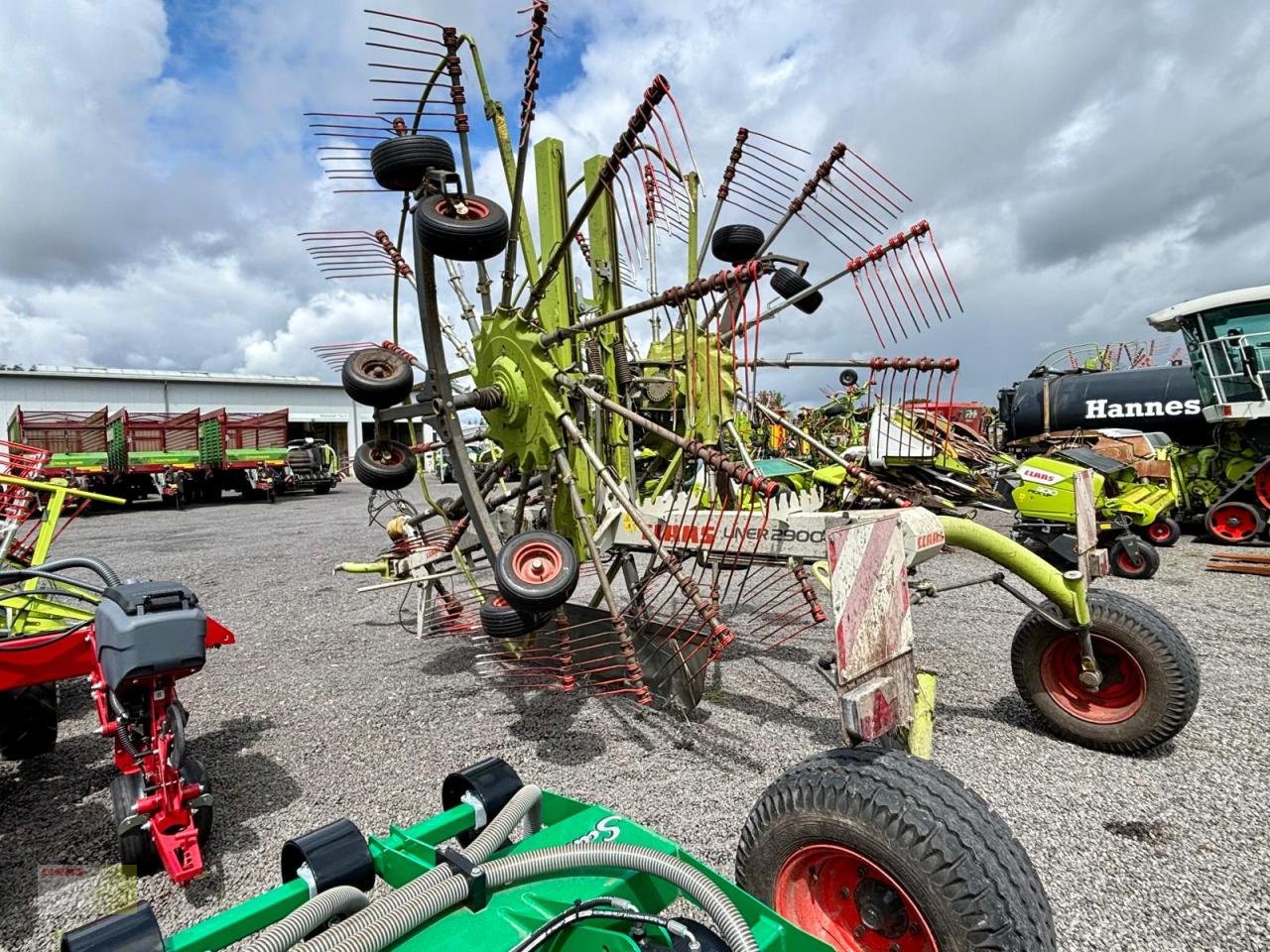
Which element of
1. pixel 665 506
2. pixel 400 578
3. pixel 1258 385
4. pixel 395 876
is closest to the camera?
pixel 395 876

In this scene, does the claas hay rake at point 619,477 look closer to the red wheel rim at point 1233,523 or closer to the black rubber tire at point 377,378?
the black rubber tire at point 377,378

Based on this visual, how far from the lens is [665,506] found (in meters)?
4.52

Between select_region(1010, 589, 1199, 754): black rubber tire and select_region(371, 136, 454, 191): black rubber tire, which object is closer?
select_region(1010, 589, 1199, 754): black rubber tire

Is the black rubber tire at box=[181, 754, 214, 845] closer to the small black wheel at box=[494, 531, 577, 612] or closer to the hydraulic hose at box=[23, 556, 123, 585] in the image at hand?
the hydraulic hose at box=[23, 556, 123, 585]

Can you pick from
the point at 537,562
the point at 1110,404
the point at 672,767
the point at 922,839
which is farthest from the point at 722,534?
the point at 1110,404

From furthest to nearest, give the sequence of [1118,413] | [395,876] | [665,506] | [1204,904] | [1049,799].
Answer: [1118,413]
[665,506]
[1049,799]
[1204,904]
[395,876]

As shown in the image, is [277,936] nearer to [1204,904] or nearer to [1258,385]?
[1204,904]

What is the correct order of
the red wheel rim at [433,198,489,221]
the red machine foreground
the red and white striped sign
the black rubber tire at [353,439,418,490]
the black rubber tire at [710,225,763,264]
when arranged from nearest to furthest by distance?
1. the red and white striped sign
2. the red machine foreground
3. the red wheel rim at [433,198,489,221]
4. the black rubber tire at [353,439,418,490]
5. the black rubber tire at [710,225,763,264]

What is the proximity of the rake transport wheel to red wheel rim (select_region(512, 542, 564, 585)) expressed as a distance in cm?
1031

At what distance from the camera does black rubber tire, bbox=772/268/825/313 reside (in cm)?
462

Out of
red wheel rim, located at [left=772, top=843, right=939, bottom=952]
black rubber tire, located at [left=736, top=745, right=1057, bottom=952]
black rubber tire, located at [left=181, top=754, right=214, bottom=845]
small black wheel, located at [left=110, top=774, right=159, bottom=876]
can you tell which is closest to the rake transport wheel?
black rubber tire, located at [left=736, top=745, right=1057, bottom=952]

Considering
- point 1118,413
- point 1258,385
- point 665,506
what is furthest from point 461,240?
point 1118,413

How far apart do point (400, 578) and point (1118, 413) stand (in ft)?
43.5

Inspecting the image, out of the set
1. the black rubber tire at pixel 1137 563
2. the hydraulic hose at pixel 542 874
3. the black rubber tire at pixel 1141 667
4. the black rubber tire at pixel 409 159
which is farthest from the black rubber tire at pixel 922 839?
the black rubber tire at pixel 1137 563
